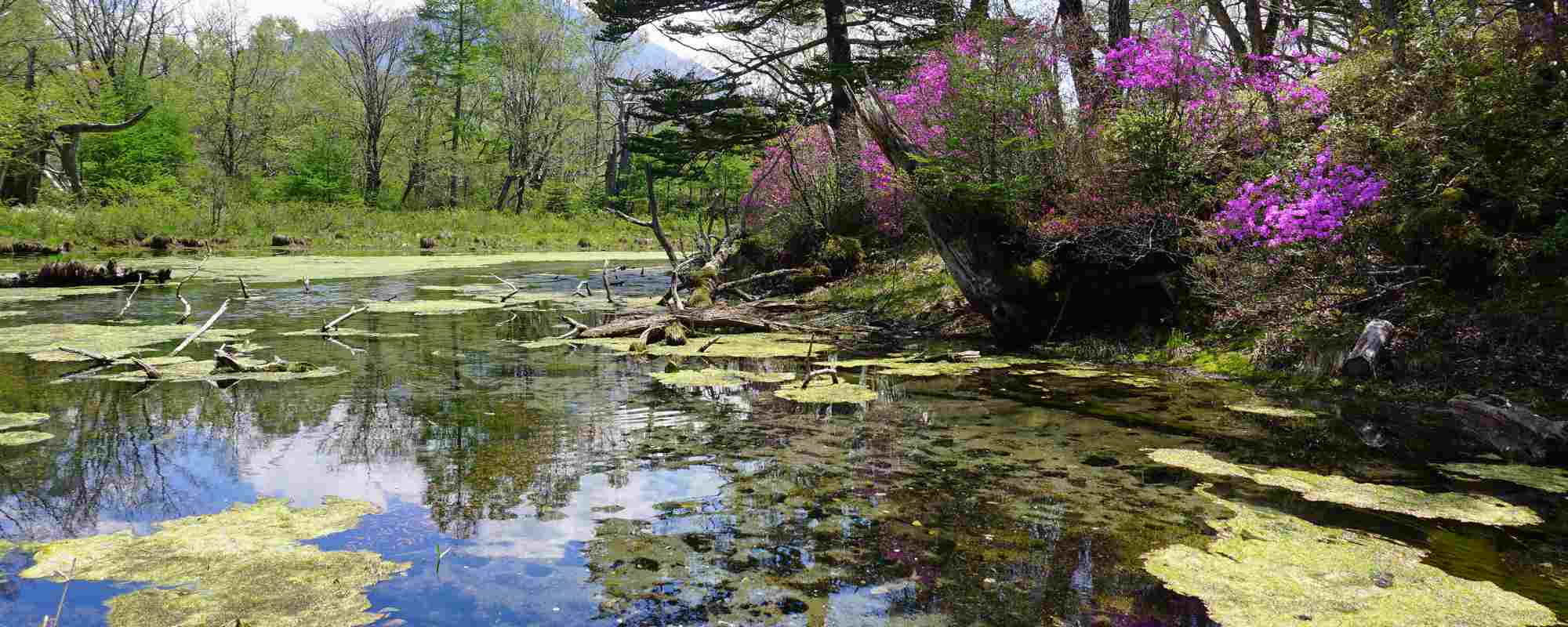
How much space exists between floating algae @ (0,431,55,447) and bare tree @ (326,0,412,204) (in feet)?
136

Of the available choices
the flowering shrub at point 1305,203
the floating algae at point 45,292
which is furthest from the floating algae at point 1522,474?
the floating algae at point 45,292

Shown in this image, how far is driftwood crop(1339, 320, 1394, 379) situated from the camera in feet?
23.8

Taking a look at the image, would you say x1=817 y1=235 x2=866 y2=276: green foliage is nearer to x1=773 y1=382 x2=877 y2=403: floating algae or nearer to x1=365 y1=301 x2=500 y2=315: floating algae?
x1=365 y1=301 x2=500 y2=315: floating algae

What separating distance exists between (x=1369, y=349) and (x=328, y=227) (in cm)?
3489

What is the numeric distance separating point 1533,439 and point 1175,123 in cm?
459

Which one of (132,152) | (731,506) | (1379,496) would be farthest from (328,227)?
(1379,496)

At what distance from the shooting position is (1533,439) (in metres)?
5.43

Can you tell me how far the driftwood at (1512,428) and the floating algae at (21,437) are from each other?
9.47 metres

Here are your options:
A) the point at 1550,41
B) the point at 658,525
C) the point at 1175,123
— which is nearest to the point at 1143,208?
the point at 1175,123

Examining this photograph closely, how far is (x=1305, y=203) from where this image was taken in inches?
284

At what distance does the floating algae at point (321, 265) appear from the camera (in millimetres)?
19250

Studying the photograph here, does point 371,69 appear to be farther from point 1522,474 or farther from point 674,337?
point 1522,474

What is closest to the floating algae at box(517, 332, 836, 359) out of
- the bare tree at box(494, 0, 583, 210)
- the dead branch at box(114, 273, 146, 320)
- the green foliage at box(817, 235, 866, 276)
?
the dead branch at box(114, 273, 146, 320)

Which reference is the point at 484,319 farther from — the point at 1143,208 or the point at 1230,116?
the point at 1230,116
